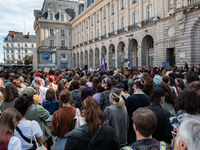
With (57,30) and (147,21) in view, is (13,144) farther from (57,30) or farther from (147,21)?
(57,30)

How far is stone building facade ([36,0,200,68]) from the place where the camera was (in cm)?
1741

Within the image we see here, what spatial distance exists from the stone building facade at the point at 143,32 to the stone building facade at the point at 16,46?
5793cm

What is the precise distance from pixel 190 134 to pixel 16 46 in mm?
105198

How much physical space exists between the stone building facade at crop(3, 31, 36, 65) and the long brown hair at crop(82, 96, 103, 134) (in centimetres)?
9919

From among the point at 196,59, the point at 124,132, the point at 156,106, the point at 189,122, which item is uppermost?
the point at 196,59

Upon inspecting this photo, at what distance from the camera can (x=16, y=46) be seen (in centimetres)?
9362

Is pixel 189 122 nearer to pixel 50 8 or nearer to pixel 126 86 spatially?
pixel 126 86

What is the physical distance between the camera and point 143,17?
84.6ft

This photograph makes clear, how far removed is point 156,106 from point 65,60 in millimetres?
55143

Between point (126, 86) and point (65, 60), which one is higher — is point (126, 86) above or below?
below

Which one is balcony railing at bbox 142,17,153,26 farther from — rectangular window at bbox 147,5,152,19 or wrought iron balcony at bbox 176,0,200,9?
wrought iron balcony at bbox 176,0,200,9

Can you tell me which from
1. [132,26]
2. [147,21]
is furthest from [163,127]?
[132,26]

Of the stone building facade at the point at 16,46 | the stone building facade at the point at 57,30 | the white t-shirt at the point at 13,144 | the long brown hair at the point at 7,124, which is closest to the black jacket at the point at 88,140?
the white t-shirt at the point at 13,144

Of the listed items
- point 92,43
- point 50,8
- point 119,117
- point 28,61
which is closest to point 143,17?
point 92,43
